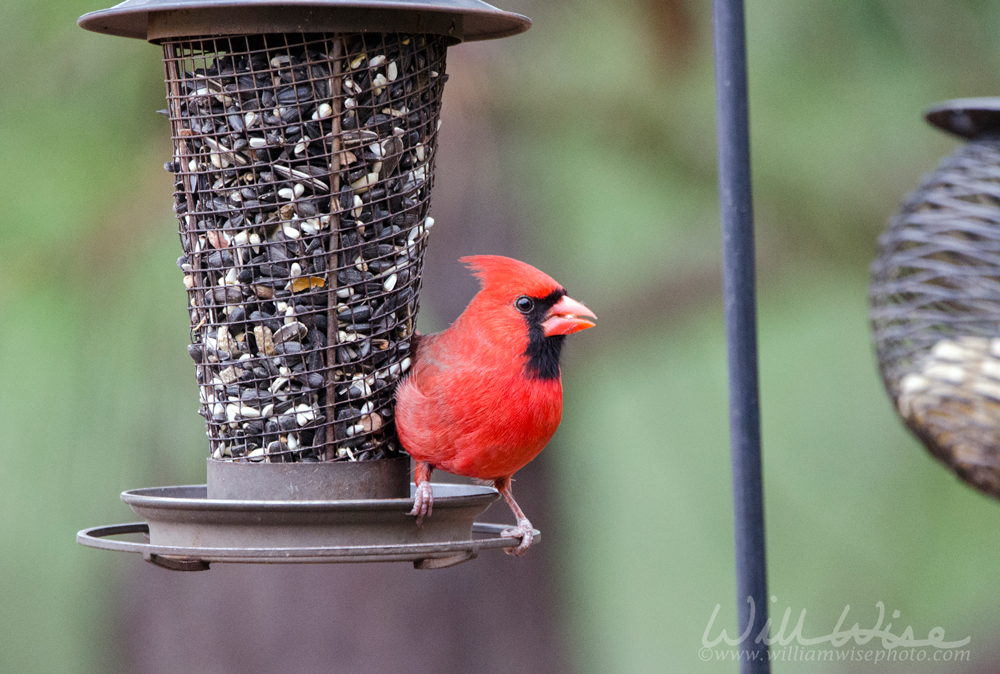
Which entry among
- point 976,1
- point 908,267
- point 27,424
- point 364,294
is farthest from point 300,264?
point 976,1

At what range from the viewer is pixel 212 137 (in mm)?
2404

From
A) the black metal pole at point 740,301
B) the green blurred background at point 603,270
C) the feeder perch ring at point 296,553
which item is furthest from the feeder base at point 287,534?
the green blurred background at point 603,270

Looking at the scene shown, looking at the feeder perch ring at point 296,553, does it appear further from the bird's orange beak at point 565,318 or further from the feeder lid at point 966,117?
the feeder lid at point 966,117

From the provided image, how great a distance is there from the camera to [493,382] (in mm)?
Answer: 2488

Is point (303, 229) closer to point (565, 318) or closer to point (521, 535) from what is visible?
point (565, 318)

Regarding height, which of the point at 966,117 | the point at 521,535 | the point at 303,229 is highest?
the point at 966,117

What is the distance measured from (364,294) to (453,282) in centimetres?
185

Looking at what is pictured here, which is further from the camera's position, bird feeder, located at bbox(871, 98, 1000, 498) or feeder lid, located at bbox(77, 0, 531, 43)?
feeder lid, located at bbox(77, 0, 531, 43)

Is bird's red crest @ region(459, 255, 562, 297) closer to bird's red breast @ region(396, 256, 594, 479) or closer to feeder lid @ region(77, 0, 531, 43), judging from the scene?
bird's red breast @ region(396, 256, 594, 479)

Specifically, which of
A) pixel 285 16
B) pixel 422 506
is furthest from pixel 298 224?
pixel 422 506

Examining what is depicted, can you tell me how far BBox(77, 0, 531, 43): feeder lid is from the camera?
2162 millimetres

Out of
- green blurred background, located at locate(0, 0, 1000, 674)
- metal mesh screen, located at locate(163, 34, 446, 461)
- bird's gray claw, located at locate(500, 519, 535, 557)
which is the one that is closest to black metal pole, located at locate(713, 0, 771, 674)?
bird's gray claw, located at locate(500, 519, 535, 557)

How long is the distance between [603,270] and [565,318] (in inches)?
81.7

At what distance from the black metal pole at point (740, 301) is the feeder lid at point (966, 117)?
14.6 inches
